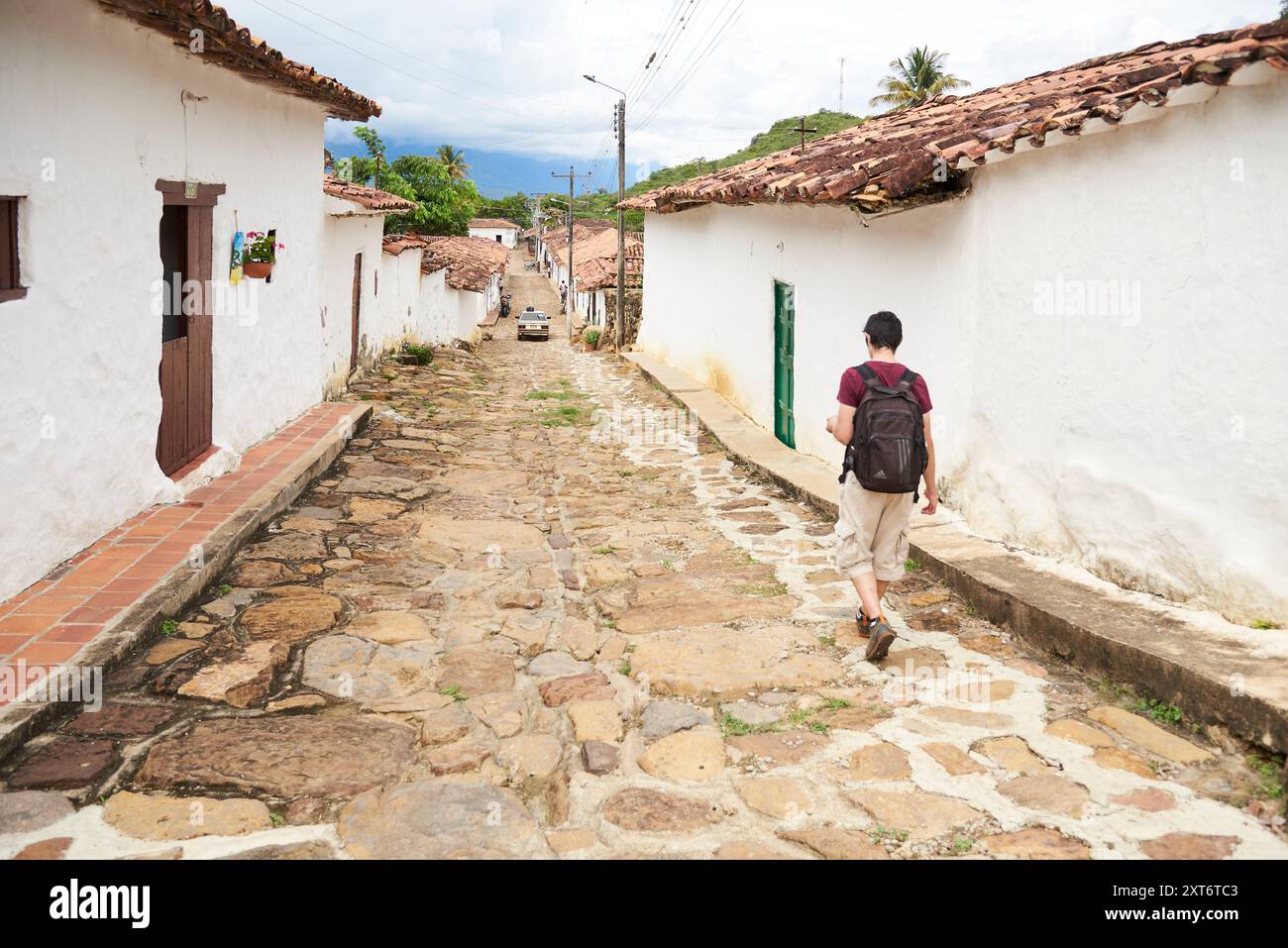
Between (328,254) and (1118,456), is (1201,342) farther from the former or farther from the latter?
(328,254)

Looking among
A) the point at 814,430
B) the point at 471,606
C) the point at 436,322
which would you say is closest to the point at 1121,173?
the point at 471,606

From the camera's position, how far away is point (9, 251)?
17.1 feet

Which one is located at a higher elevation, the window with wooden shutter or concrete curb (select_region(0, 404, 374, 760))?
the window with wooden shutter

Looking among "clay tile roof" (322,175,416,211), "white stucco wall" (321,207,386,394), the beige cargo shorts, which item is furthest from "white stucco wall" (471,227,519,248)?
the beige cargo shorts

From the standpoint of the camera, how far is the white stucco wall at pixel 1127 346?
14.2ft

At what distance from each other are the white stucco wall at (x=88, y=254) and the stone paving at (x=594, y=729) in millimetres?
914

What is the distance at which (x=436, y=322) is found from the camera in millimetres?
26391

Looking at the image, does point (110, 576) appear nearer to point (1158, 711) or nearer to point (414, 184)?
point (1158, 711)

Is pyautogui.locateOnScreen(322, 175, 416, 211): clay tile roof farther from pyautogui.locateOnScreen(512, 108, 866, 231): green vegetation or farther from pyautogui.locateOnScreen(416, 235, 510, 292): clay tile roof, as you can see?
pyautogui.locateOnScreen(512, 108, 866, 231): green vegetation

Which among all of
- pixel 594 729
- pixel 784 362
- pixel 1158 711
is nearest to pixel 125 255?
pixel 594 729

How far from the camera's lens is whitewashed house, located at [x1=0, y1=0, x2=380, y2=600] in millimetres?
5207

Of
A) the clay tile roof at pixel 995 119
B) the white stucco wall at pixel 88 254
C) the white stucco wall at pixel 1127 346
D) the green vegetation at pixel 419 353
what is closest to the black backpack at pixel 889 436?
the white stucco wall at pixel 1127 346

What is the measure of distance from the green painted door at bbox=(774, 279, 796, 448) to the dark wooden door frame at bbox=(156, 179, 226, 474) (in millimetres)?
5444

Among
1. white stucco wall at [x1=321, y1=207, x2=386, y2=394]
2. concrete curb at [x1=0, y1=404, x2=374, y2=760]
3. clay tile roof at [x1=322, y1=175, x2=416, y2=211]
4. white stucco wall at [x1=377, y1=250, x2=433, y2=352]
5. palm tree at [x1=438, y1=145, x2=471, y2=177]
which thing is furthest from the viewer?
palm tree at [x1=438, y1=145, x2=471, y2=177]
